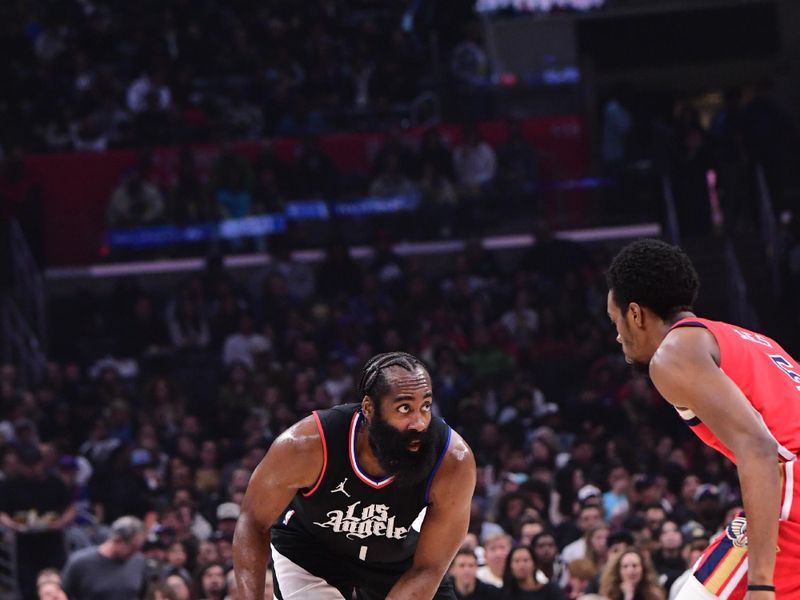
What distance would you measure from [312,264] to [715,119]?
5207 mm

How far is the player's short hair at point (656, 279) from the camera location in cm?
376

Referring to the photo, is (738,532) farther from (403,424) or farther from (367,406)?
(367,406)

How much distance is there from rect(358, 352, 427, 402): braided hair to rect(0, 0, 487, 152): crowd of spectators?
12804 mm

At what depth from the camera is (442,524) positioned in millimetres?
4738

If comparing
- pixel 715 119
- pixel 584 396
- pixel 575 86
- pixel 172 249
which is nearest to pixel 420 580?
pixel 584 396

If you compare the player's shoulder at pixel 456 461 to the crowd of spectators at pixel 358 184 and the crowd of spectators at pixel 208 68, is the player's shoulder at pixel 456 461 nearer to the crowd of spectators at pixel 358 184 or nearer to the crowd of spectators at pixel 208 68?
the crowd of spectators at pixel 358 184

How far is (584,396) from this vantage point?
13.6 meters

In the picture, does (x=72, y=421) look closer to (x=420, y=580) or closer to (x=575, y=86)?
(x=575, y=86)

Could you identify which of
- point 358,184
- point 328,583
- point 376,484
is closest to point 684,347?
point 376,484

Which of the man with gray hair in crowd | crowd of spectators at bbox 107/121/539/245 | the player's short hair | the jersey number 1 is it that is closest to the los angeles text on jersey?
the player's short hair

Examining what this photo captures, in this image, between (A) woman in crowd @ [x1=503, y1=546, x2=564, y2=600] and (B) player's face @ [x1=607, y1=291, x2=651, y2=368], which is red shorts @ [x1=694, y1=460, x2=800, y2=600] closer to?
(B) player's face @ [x1=607, y1=291, x2=651, y2=368]

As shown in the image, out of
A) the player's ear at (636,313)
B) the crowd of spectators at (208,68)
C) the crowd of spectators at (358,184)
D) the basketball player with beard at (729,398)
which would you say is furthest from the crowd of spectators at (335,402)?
the player's ear at (636,313)

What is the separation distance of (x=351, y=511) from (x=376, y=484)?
0.54ft

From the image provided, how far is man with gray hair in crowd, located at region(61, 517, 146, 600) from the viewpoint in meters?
9.82
